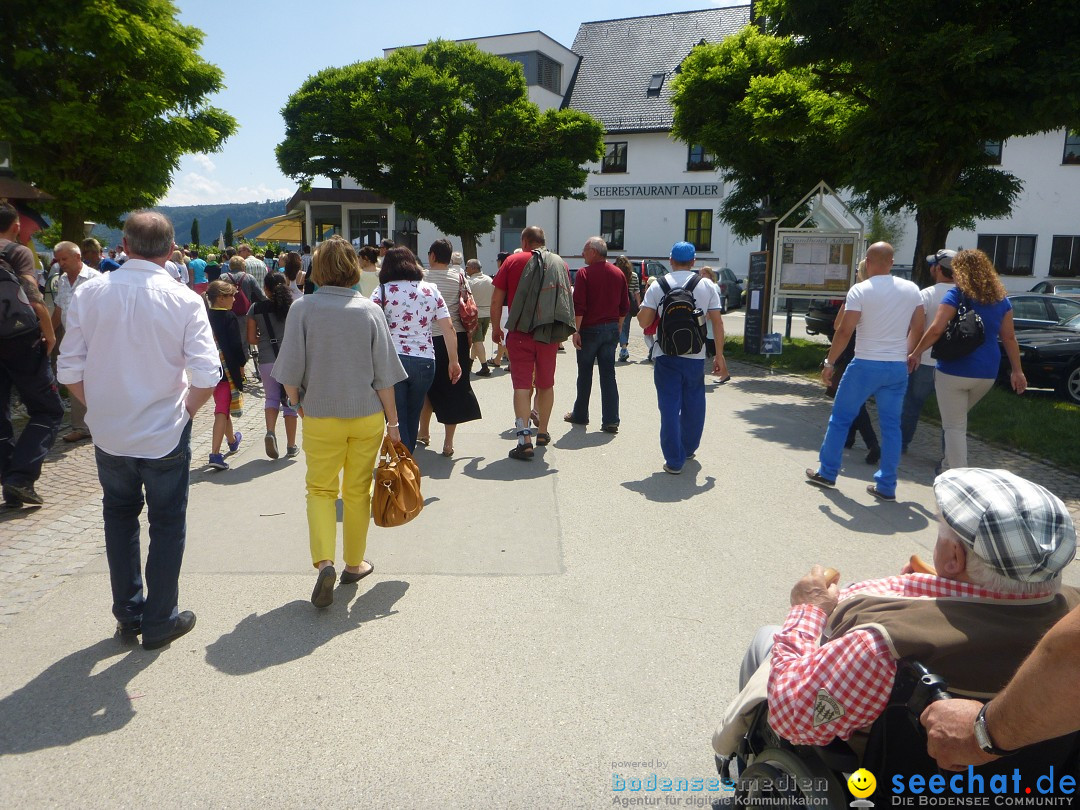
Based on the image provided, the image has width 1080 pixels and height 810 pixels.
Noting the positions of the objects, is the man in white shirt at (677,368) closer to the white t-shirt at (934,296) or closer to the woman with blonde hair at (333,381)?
the white t-shirt at (934,296)

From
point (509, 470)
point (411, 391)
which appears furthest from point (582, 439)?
point (411, 391)

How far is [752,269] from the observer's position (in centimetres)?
1545

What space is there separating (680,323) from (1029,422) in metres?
5.25

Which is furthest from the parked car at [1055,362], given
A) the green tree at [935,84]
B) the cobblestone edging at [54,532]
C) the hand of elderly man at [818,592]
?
the cobblestone edging at [54,532]

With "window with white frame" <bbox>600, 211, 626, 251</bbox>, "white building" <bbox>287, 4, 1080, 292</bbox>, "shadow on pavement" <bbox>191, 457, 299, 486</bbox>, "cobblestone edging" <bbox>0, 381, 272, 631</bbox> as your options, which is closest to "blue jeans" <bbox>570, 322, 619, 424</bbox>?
"shadow on pavement" <bbox>191, 457, 299, 486</bbox>

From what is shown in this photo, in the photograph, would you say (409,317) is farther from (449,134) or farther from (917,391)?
(449,134)

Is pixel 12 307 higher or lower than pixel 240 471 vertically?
higher

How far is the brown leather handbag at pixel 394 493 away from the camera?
4348 millimetres

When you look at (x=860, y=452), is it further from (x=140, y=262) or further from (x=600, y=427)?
(x=140, y=262)

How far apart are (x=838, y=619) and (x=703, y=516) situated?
11.8 feet

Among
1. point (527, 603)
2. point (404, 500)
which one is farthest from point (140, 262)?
point (527, 603)

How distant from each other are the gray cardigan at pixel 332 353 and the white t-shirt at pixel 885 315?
3742 mm

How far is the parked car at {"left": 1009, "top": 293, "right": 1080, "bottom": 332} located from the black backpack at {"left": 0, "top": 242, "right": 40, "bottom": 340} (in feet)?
42.7

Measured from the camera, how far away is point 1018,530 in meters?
1.86
